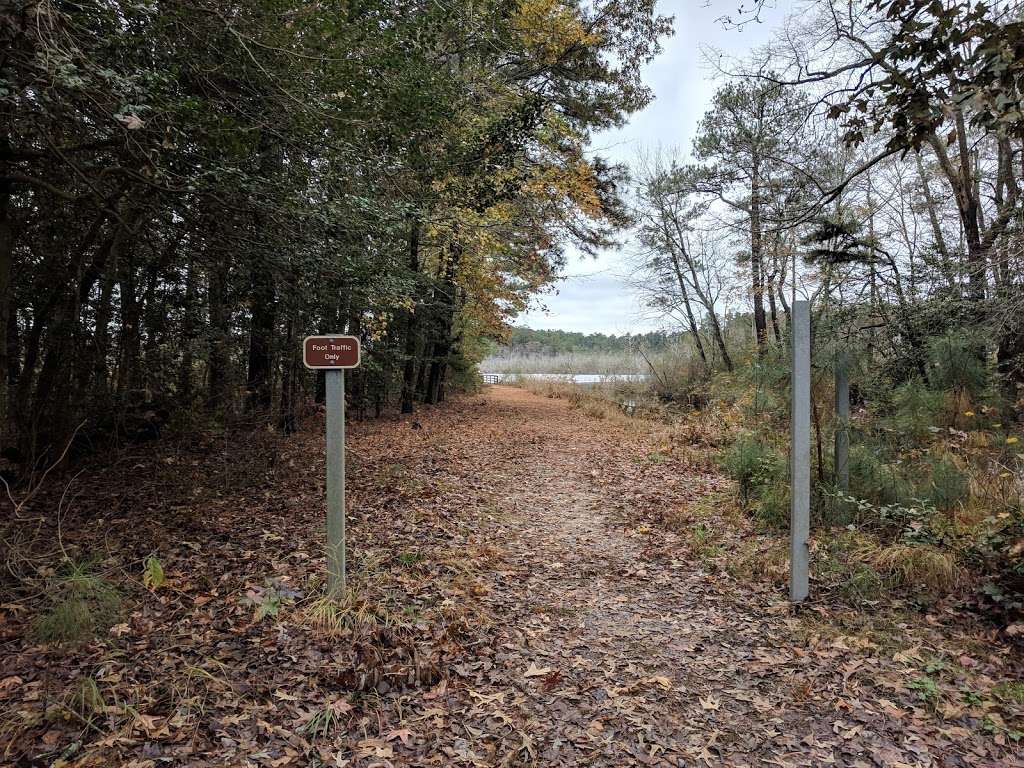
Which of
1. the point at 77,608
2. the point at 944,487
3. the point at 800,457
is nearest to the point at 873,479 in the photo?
the point at 944,487

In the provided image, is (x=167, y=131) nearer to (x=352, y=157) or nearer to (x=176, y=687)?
(x=352, y=157)

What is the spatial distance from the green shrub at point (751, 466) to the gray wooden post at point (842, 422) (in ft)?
3.15

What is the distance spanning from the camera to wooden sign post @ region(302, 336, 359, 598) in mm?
3494

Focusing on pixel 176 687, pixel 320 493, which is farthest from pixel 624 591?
pixel 320 493

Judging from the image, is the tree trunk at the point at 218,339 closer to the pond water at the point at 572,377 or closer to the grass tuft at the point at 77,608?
the grass tuft at the point at 77,608

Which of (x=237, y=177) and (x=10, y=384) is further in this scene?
(x=10, y=384)

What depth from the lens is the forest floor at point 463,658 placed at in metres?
2.55

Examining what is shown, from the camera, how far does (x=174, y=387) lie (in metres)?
6.81

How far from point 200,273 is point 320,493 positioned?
9.48ft

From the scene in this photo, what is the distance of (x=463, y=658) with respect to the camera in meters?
3.31

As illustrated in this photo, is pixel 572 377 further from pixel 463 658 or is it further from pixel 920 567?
pixel 463 658

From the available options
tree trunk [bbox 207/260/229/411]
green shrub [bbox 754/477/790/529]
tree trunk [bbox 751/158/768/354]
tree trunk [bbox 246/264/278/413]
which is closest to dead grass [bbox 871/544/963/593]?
green shrub [bbox 754/477/790/529]

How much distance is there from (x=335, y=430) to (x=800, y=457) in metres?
3.37

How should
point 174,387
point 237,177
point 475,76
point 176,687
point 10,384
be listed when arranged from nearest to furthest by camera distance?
point 176,687 → point 237,177 → point 10,384 → point 174,387 → point 475,76
